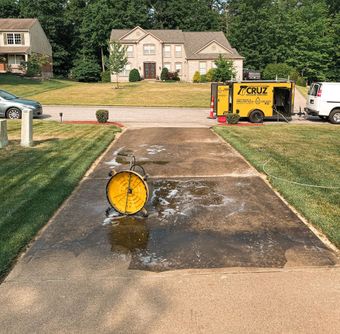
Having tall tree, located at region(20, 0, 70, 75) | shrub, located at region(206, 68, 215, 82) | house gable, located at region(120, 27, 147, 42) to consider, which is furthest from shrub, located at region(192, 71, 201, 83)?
tall tree, located at region(20, 0, 70, 75)

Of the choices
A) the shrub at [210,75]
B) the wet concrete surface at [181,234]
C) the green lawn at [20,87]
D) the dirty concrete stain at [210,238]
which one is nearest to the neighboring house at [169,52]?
the shrub at [210,75]

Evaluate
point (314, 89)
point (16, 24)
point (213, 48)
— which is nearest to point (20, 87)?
point (16, 24)

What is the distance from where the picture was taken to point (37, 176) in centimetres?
1021

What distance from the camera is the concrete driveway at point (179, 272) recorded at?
438cm

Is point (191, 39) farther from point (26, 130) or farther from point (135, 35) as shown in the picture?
point (26, 130)

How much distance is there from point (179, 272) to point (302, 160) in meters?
8.03

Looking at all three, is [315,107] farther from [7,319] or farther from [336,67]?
[336,67]

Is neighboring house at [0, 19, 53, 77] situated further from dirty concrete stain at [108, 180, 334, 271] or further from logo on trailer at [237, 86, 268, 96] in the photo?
dirty concrete stain at [108, 180, 334, 271]

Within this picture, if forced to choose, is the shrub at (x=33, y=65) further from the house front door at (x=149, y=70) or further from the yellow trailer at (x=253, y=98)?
the yellow trailer at (x=253, y=98)

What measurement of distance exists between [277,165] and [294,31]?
211 feet

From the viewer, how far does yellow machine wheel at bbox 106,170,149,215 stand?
7367 millimetres

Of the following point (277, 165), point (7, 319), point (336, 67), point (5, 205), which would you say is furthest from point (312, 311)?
point (336, 67)

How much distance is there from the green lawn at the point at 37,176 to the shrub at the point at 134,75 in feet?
147

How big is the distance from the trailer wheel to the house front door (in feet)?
144
